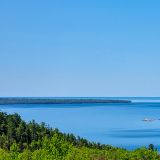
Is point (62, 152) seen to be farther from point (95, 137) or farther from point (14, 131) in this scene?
point (95, 137)

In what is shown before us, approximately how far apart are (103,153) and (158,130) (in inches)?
3410

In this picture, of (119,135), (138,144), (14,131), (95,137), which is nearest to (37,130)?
(14,131)

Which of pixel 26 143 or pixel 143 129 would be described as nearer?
pixel 26 143

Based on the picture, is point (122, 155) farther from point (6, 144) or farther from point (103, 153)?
point (6, 144)

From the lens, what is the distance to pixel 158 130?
11175cm

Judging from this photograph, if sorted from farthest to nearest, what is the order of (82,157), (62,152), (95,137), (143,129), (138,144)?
1. (143,129)
2. (95,137)
3. (138,144)
4. (62,152)
5. (82,157)

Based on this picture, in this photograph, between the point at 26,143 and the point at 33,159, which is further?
the point at 26,143

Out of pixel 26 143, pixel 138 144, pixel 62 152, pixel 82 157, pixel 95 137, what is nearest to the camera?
pixel 82 157

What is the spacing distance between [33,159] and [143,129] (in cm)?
8443

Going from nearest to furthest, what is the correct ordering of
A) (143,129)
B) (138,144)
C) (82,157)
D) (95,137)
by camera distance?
Result: (82,157) → (138,144) → (95,137) → (143,129)

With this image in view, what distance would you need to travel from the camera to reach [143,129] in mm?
109312

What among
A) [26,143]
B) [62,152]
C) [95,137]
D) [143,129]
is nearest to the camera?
[62,152]

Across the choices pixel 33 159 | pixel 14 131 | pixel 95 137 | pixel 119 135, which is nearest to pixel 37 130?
pixel 14 131

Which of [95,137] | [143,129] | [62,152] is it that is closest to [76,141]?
[62,152]
